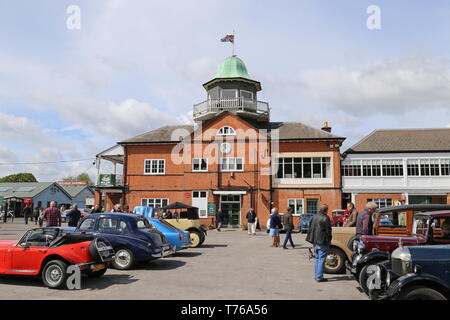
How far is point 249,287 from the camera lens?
26.3ft

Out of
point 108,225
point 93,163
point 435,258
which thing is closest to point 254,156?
point 93,163

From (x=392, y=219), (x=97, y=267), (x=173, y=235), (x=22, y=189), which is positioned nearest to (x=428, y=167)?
(x=392, y=219)

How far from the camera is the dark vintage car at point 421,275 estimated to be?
17.6 ft

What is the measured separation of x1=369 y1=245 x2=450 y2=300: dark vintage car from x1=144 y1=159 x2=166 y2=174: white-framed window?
2693 centimetres

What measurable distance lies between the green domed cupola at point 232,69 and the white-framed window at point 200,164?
840 cm

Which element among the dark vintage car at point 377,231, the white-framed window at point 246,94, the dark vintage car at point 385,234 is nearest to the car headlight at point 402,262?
the dark vintage car at point 385,234

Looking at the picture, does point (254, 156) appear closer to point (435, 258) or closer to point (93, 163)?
point (93, 163)

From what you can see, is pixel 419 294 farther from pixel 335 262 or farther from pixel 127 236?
pixel 127 236

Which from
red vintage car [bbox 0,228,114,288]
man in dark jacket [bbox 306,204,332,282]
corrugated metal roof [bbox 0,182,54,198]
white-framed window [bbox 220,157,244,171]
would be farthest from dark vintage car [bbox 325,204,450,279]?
corrugated metal roof [bbox 0,182,54,198]

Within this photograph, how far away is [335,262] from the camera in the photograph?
995 centimetres

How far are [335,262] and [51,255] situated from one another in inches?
286

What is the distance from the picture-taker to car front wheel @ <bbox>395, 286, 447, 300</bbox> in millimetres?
5328

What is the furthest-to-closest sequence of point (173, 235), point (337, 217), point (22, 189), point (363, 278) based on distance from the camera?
point (22, 189) → point (337, 217) → point (173, 235) → point (363, 278)

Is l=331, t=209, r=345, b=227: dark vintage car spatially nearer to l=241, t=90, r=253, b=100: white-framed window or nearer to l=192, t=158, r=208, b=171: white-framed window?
l=192, t=158, r=208, b=171: white-framed window
